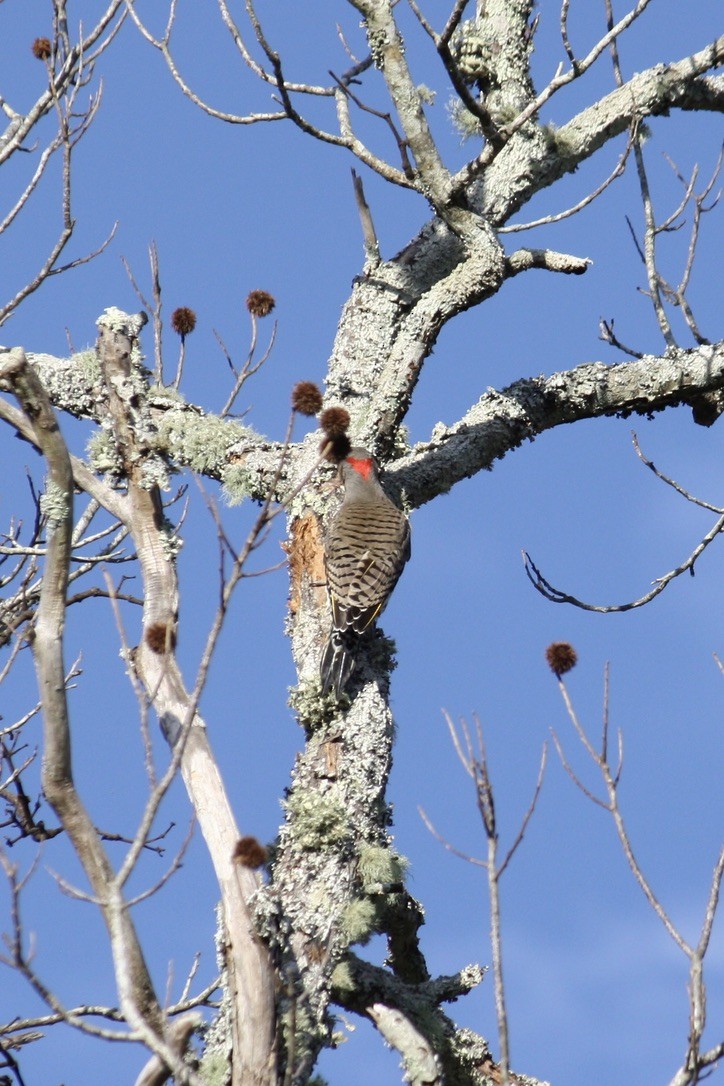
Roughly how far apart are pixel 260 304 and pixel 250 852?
2178mm

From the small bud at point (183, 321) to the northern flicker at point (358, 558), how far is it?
89 cm

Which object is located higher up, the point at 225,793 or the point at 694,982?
the point at 225,793

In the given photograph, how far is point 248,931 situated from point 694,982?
128cm

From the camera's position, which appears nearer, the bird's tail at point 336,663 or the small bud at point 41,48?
the bird's tail at point 336,663

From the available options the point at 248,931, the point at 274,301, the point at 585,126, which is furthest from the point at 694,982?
the point at 585,126

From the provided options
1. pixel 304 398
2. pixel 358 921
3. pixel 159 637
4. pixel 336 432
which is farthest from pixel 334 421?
pixel 358 921

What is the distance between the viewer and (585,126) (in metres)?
6.32

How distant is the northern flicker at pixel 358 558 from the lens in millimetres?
4785

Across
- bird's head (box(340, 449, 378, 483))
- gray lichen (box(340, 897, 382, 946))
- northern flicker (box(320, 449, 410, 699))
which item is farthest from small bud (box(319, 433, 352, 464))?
gray lichen (box(340, 897, 382, 946))

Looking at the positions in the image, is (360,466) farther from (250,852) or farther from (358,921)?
(250,852)

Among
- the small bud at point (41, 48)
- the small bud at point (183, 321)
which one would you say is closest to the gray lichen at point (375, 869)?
the small bud at point (183, 321)

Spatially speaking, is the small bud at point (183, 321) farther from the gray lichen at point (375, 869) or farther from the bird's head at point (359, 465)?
the gray lichen at point (375, 869)

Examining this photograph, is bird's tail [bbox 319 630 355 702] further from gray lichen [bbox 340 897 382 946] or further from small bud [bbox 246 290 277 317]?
small bud [bbox 246 290 277 317]

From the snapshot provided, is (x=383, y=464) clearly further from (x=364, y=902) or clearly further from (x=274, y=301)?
(x=364, y=902)
